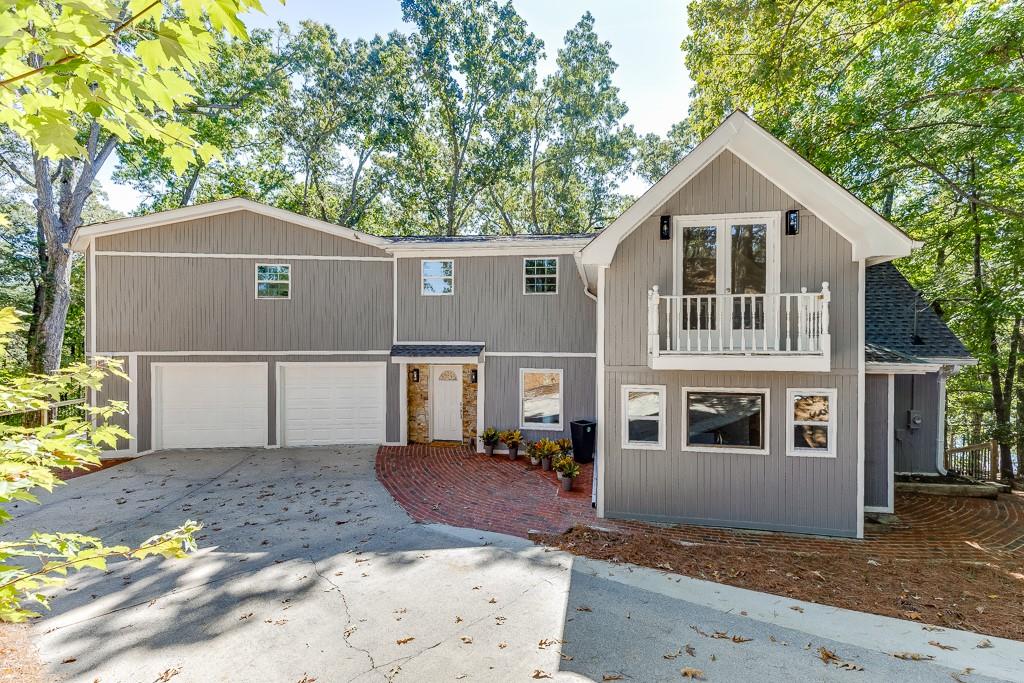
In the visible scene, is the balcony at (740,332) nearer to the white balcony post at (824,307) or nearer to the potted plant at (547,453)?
the white balcony post at (824,307)

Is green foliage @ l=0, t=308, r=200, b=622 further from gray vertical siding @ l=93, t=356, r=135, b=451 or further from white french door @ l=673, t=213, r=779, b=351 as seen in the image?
gray vertical siding @ l=93, t=356, r=135, b=451

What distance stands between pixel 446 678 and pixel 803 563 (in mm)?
4955

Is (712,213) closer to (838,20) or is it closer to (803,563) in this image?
(803,563)

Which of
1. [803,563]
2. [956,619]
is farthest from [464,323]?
[956,619]

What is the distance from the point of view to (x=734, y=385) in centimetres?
713

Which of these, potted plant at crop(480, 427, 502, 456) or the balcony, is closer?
the balcony

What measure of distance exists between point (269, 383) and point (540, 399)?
7.35 metres

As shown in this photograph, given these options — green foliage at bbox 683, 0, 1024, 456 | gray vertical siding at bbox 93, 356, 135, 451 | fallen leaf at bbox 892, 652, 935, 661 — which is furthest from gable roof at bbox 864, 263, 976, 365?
gray vertical siding at bbox 93, 356, 135, 451

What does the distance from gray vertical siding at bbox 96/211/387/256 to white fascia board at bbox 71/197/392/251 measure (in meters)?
0.12

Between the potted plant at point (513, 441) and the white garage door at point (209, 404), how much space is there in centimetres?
658

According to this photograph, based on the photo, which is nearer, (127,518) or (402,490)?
(127,518)

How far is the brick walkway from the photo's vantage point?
654 cm

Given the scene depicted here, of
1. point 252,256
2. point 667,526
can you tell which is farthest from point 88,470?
point 667,526

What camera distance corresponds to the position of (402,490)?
8703 mm
